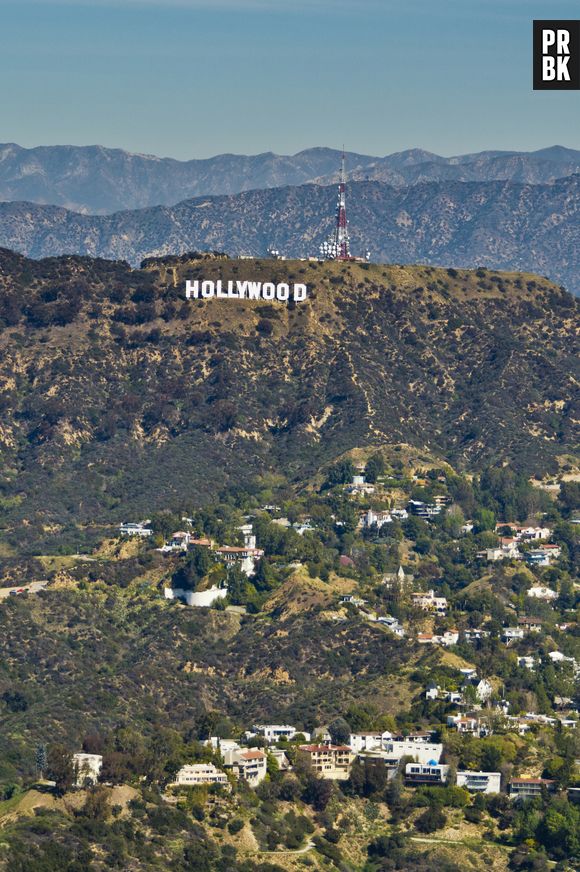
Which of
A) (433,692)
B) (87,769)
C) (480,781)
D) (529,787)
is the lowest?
(529,787)

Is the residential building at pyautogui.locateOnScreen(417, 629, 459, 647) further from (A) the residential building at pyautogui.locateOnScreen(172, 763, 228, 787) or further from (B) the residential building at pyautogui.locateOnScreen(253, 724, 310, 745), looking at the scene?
(A) the residential building at pyautogui.locateOnScreen(172, 763, 228, 787)

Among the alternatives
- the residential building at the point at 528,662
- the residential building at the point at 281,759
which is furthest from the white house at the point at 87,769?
the residential building at the point at 528,662

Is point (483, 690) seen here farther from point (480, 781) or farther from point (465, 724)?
point (480, 781)

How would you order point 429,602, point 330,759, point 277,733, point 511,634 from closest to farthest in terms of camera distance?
point 330,759
point 277,733
point 511,634
point 429,602

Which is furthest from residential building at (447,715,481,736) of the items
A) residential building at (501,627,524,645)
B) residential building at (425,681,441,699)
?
residential building at (501,627,524,645)

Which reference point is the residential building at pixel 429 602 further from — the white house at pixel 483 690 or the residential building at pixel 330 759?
the residential building at pixel 330 759

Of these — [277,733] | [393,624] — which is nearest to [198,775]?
[277,733]
